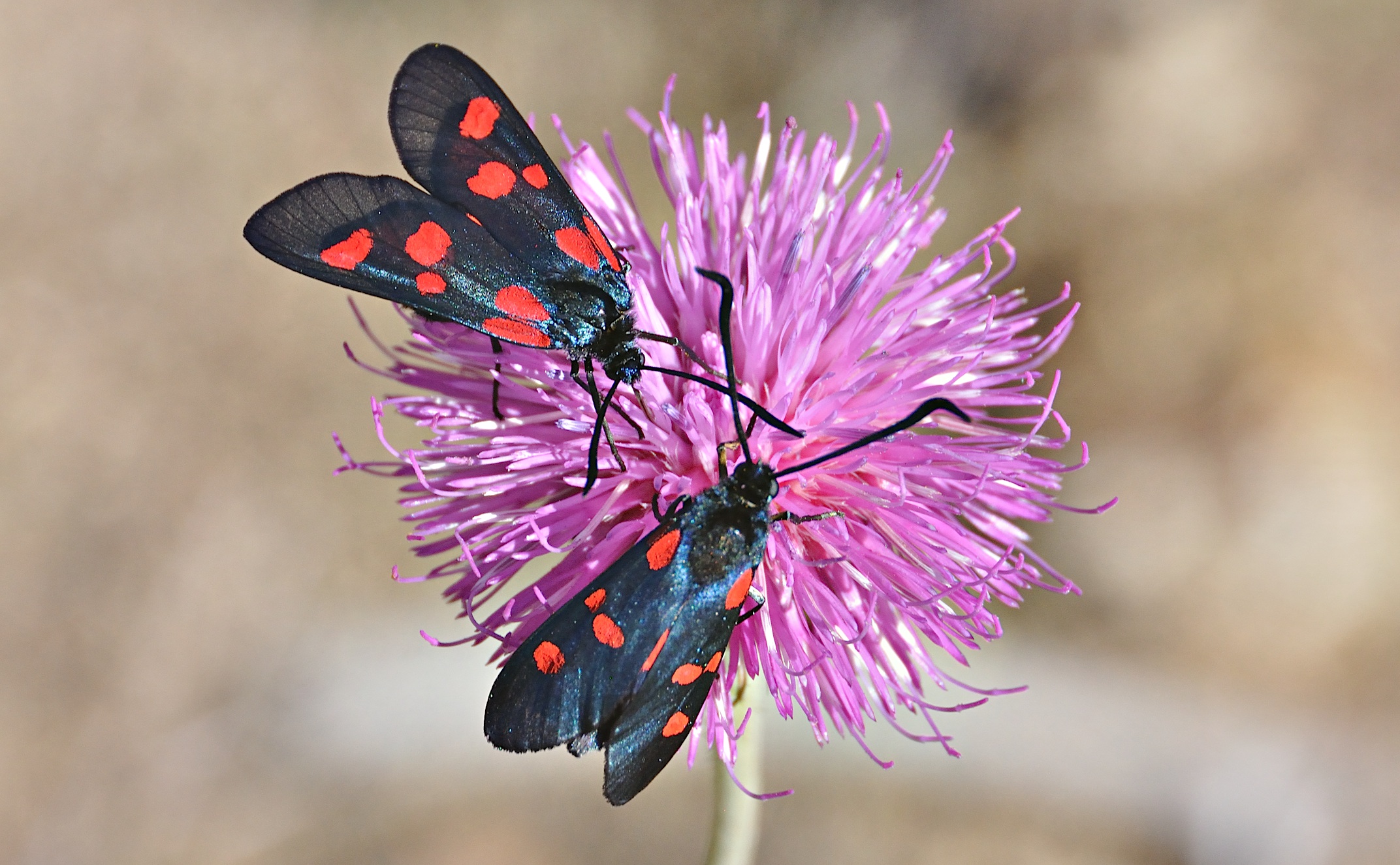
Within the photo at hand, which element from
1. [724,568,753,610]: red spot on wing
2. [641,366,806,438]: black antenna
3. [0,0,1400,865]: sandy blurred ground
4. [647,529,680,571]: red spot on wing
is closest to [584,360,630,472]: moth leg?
[641,366,806,438]: black antenna

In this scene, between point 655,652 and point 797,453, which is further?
point 797,453

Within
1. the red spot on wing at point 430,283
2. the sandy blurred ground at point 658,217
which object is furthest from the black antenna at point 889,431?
the sandy blurred ground at point 658,217

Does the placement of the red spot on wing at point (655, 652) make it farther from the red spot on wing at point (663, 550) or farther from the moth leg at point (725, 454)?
the moth leg at point (725, 454)

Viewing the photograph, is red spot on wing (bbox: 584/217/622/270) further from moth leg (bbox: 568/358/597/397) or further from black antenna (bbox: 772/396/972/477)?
black antenna (bbox: 772/396/972/477)

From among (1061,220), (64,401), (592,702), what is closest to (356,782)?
(64,401)

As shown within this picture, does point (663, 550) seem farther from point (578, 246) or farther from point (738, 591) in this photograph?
point (578, 246)

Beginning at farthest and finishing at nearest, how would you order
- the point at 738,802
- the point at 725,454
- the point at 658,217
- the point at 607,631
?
1. the point at 658,217
2. the point at 738,802
3. the point at 725,454
4. the point at 607,631

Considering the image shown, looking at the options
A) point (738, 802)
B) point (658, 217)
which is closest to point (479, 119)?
point (738, 802)
